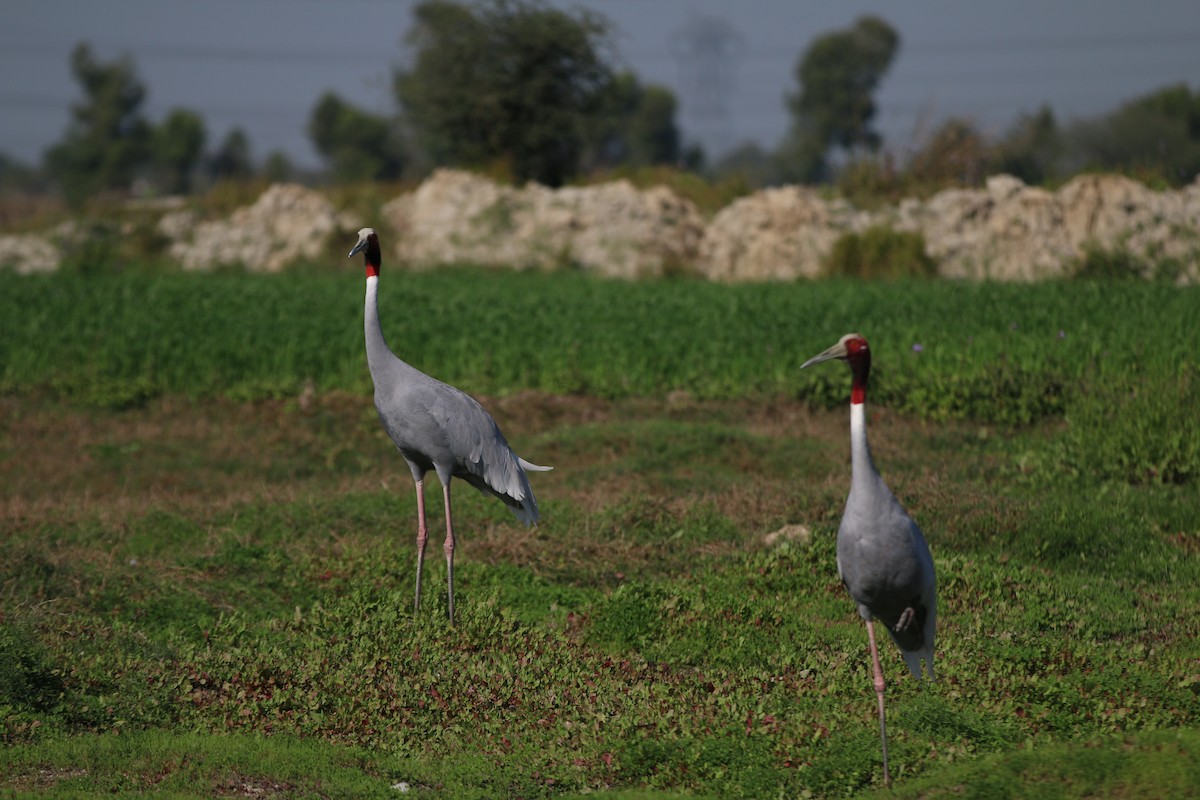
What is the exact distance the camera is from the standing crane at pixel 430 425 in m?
8.70

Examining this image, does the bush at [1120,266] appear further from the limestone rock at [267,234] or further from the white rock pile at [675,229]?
the limestone rock at [267,234]

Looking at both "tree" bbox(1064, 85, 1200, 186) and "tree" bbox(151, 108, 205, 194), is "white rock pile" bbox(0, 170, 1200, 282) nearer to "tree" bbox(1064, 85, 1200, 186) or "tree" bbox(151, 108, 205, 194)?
"tree" bbox(1064, 85, 1200, 186)

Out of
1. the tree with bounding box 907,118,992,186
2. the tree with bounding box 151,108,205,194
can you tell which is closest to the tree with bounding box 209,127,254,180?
the tree with bounding box 151,108,205,194

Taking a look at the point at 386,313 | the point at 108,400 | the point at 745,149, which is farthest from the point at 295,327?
the point at 745,149

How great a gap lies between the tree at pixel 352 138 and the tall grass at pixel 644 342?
70.4 m

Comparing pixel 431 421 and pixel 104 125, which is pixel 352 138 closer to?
pixel 104 125

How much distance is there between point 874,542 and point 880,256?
65.3 ft

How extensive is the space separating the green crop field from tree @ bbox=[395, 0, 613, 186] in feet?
51.8

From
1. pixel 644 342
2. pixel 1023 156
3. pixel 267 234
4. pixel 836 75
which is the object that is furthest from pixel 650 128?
pixel 644 342

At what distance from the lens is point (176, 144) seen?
307 feet

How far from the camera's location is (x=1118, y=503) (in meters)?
11.0

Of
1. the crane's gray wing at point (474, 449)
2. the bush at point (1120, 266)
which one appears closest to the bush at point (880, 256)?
the bush at point (1120, 266)

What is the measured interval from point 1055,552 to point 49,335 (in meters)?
14.1

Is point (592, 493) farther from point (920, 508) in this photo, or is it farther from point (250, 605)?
point (250, 605)
